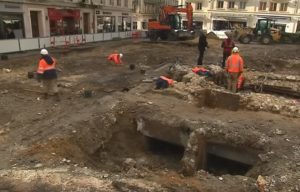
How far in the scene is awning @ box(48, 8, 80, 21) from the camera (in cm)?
2989

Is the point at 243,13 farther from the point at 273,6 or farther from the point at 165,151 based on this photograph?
the point at 165,151

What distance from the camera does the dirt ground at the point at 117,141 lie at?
5.71m

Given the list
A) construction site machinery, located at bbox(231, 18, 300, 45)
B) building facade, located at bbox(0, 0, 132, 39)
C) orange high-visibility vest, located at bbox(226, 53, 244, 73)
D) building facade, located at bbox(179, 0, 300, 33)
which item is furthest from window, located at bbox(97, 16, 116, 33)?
orange high-visibility vest, located at bbox(226, 53, 244, 73)

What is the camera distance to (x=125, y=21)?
4522cm

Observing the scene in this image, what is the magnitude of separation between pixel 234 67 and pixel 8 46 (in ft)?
52.8

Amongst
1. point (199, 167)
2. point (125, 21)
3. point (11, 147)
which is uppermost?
point (125, 21)

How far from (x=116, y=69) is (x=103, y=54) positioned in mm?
5661

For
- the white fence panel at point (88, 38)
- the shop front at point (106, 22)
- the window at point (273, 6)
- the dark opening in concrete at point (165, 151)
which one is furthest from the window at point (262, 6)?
the dark opening in concrete at point (165, 151)

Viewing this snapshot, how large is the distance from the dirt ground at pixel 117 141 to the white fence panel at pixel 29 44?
28.9 ft

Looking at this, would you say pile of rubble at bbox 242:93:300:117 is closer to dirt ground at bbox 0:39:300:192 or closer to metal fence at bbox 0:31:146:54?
dirt ground at bbox 0:39:300:192

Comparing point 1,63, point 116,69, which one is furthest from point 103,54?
point 1,63

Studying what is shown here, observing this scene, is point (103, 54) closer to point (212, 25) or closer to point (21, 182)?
point (21, 182)

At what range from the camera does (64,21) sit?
3231 centimetres

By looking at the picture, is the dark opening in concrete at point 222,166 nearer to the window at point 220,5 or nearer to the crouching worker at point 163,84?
the crouching worker at point 163,84
